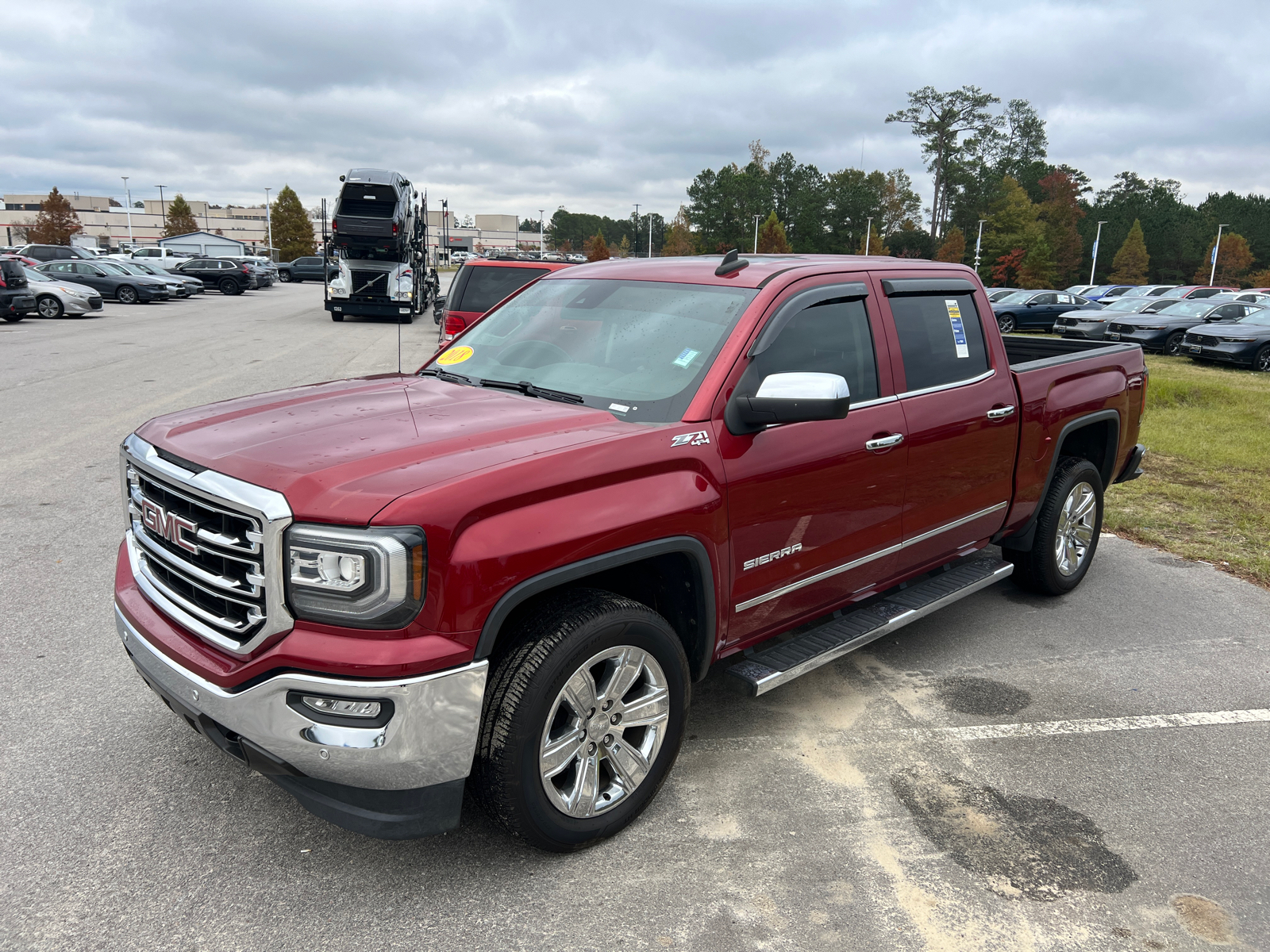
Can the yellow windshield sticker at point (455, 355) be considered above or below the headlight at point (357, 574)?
above

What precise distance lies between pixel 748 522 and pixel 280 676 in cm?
164

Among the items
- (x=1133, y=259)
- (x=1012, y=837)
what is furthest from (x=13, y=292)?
(x=1133, y=259)

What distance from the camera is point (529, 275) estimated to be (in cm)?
1271

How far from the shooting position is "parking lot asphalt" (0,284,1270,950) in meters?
2.62

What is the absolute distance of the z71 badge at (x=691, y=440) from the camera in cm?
301

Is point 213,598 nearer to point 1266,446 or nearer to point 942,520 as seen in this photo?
point 942,520

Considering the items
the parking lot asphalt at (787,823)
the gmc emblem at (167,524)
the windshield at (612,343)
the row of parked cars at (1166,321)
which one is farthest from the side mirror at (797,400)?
the row of parked cars at (1166,321)

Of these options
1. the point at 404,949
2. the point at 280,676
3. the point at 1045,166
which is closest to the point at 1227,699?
the point at 404,949

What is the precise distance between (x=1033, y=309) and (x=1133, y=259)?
64.4 meters

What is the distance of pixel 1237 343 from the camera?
66.3 ft

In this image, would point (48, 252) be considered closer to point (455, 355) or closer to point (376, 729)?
point (455, 355)

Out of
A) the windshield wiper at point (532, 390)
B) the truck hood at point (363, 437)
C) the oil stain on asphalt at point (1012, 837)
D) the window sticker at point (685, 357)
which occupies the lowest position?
the oil stain on asphalt at point (1012, 837)

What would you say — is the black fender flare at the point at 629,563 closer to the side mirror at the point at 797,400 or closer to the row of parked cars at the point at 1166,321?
the side mirror at the point at 797,400

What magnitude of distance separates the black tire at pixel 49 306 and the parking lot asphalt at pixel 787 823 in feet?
76.9
